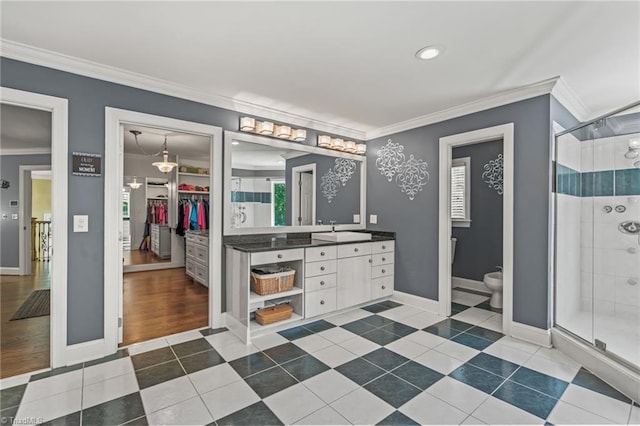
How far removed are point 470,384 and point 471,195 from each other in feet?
11.1

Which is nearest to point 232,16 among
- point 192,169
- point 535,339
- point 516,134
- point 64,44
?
point 64,44

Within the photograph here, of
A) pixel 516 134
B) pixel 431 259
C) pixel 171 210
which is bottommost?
pixel 431 259

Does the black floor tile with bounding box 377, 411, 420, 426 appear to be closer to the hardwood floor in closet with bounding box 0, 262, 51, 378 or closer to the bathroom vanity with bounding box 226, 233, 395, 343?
the bathroom vanity with bounding box 226, 233, 395, 343

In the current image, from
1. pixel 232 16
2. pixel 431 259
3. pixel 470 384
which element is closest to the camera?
pixel 232 16

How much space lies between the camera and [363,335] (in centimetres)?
309

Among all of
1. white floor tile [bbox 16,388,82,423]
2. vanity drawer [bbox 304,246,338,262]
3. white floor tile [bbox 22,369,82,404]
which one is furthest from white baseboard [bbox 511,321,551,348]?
white floor tile [bbox 22,369,82,404]

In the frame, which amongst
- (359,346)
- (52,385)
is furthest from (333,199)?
(52,385)

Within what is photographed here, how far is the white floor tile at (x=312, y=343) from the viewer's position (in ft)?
9.14

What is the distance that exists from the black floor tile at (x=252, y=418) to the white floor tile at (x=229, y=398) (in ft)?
0.14

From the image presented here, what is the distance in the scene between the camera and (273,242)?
3537 mm

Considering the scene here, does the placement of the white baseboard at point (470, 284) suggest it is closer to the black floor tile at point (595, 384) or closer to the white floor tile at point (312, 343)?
the black floor tile at point (595, 384)

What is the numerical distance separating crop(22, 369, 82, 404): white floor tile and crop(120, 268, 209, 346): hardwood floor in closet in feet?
1.78

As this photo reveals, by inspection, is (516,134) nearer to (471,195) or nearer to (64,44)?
(471,195)

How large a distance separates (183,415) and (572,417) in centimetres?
236
